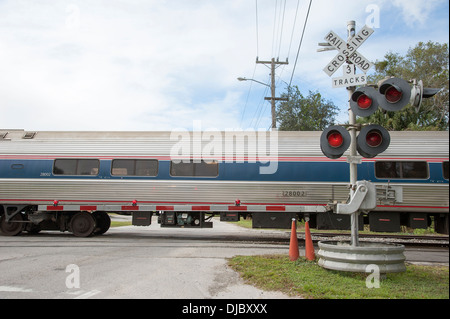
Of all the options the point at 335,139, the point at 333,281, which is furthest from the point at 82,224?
the point at 335,139

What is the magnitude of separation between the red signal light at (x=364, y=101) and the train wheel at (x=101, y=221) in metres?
10.6

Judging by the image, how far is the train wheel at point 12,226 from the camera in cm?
1320

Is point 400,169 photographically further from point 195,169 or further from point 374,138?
point 195,169

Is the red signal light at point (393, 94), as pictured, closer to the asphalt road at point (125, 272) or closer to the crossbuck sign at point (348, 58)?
the crossbuck sign at point (348, 58)

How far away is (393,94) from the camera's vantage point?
5.62 meters

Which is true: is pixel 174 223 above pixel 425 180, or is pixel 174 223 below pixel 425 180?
below

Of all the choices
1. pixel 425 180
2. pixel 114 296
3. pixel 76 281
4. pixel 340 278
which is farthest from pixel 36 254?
pixel 425 180

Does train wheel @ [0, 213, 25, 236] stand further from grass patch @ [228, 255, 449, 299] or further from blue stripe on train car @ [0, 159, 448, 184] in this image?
grass patch @ [228, 255, 449, 299]

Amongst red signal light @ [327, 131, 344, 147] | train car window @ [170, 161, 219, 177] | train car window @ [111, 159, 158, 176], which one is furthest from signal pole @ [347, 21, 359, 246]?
train car window @ [111, 159, 158, 176]

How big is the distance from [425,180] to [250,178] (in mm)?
5540

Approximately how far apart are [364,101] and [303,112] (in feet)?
72.2

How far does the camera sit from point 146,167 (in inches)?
496

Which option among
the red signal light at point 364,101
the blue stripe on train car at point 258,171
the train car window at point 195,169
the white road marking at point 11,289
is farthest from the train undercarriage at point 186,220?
the white road marking at point 11,289

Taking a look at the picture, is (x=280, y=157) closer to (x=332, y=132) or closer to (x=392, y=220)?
(x=392, y=220)
